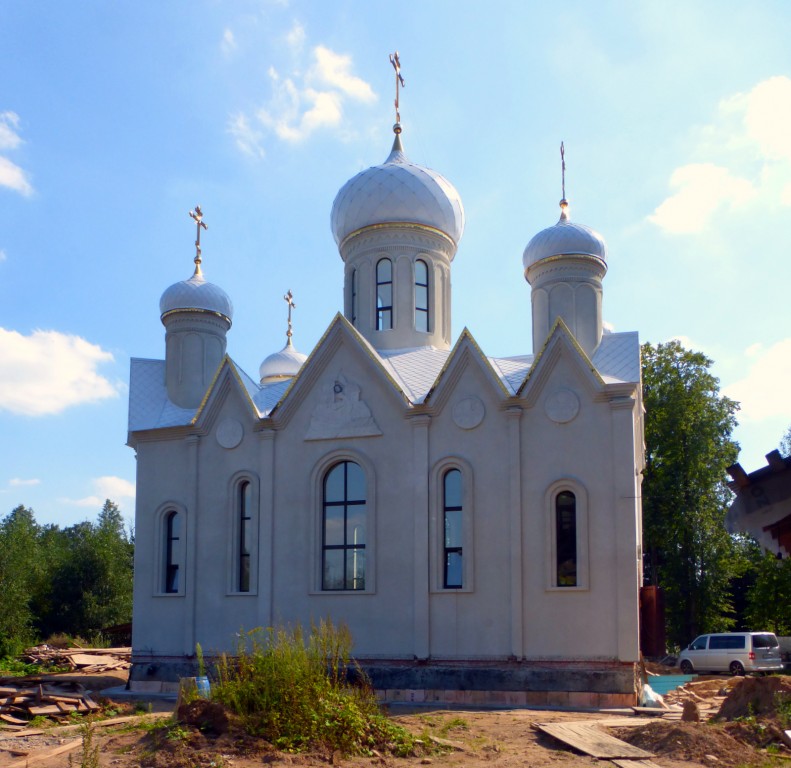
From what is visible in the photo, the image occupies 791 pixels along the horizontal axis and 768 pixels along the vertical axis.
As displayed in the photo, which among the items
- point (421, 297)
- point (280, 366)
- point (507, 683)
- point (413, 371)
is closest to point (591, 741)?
point (507, 683)

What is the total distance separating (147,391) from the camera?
72.8ft

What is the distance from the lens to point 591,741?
11.8 metres

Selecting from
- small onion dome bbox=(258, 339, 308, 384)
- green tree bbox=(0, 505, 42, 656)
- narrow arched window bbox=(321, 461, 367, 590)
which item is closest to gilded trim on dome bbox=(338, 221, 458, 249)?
narrow arched window bbox=(321, 461, 367, 590)

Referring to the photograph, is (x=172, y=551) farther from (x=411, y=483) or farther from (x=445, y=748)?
(x=445, y=748)

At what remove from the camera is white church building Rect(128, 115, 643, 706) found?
16.9m

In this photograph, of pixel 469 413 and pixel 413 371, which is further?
pixel 413 371

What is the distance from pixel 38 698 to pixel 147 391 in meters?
8.78

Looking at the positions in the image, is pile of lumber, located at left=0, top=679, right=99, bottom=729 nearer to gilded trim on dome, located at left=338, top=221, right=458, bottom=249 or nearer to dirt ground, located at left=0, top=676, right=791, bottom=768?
dirt ground, located at left=0, top=676, right=791, bottom=768

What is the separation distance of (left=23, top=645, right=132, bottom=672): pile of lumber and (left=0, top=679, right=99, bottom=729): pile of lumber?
9.17m

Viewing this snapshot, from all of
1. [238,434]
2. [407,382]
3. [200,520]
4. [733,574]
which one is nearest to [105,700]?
[200,520]

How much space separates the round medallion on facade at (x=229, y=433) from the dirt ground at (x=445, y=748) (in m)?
7.43

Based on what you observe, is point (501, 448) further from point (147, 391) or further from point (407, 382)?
point (147, 391)

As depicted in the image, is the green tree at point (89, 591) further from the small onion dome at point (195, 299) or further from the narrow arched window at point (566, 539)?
the narrow arched window at point (566, 539)

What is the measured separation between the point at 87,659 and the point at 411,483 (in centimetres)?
1260
